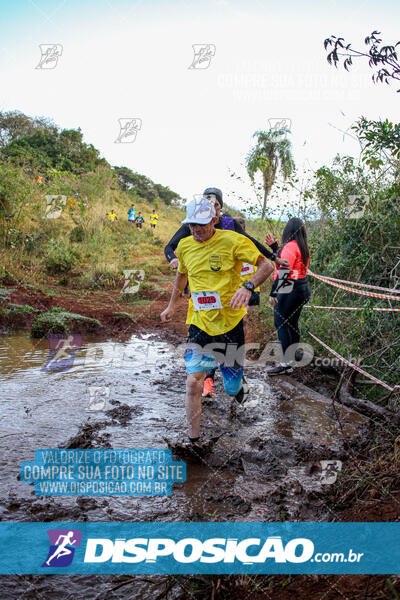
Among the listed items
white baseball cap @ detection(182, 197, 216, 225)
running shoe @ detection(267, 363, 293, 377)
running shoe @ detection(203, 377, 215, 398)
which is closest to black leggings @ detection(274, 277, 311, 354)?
running shoe @ detection(267, 363, 293, 377)

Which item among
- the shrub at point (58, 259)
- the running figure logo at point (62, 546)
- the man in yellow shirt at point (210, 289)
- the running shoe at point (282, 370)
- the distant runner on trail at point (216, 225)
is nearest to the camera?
the running figure logo at point (62, 546)

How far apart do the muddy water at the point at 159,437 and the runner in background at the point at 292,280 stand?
909mm

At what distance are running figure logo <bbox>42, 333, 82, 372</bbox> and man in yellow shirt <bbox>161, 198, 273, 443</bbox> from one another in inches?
120

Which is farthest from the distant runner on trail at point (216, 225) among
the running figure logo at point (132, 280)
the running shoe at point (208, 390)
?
the running figure logo at point (132, 280)

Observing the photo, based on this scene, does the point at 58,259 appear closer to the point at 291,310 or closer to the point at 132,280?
the point at 132,280

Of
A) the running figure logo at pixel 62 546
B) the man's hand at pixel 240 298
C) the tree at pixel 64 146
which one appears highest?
the tree at pixel 64 146

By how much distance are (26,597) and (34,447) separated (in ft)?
5.35

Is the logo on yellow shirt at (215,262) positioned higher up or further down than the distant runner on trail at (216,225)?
further down

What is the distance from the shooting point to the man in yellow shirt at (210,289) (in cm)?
343

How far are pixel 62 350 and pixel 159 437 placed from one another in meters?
3.68

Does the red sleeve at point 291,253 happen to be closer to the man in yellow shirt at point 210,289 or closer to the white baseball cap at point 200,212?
the man in yellow shirt at point 210,289

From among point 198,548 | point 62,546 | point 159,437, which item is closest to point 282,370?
point 159,437

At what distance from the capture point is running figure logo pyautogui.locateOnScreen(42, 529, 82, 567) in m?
2.23

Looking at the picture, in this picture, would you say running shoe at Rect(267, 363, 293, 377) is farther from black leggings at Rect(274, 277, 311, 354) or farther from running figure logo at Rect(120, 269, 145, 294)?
running figure logo at Rect(120, 269, 145, 294)
